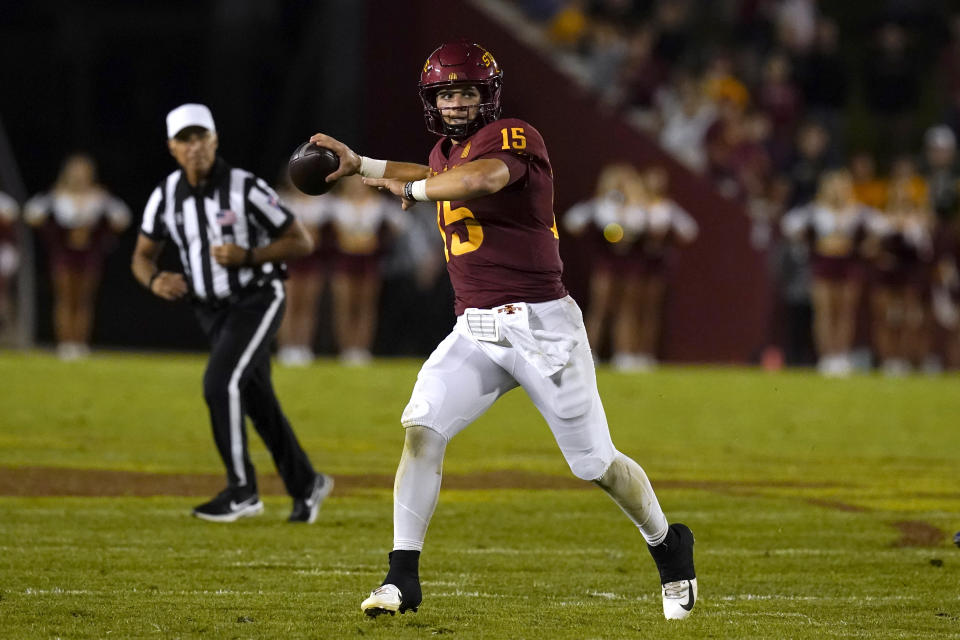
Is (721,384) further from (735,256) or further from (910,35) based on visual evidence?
(910,35)

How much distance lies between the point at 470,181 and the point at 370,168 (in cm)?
49

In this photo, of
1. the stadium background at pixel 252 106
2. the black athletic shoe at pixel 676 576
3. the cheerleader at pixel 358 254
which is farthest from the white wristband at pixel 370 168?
the stadium background at pixel 252 106

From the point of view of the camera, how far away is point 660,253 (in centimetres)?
1736

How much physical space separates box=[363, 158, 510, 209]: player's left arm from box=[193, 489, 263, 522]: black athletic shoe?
274 centimetres

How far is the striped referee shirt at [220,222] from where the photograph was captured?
730cm

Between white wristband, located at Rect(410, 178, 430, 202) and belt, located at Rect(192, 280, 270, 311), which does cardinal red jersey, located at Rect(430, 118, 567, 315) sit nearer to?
white wristband, located at Rect(410, 178, 430, 202)

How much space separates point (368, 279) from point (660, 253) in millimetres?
3084

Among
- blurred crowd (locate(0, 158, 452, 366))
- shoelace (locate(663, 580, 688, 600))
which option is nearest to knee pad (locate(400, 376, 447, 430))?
shoelace (locate(663, 580, 688, 600))

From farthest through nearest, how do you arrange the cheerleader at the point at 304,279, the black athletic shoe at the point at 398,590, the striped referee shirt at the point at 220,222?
1. the cheerleader at the point at 304,279
2. the striped referee shirt at the point at 220,222
3. the black athletic shoe at the point at 398,590

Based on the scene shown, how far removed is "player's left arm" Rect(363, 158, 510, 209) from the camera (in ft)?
15.7

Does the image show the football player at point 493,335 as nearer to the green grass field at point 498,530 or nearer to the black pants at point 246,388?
the green grass field at point 498,530

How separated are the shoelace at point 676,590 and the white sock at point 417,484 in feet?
2.62

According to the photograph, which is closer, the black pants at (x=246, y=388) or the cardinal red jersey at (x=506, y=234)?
the cardinal red jersey at (x=506, y=234)

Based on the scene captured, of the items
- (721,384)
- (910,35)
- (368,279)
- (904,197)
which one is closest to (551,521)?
(721,384)
